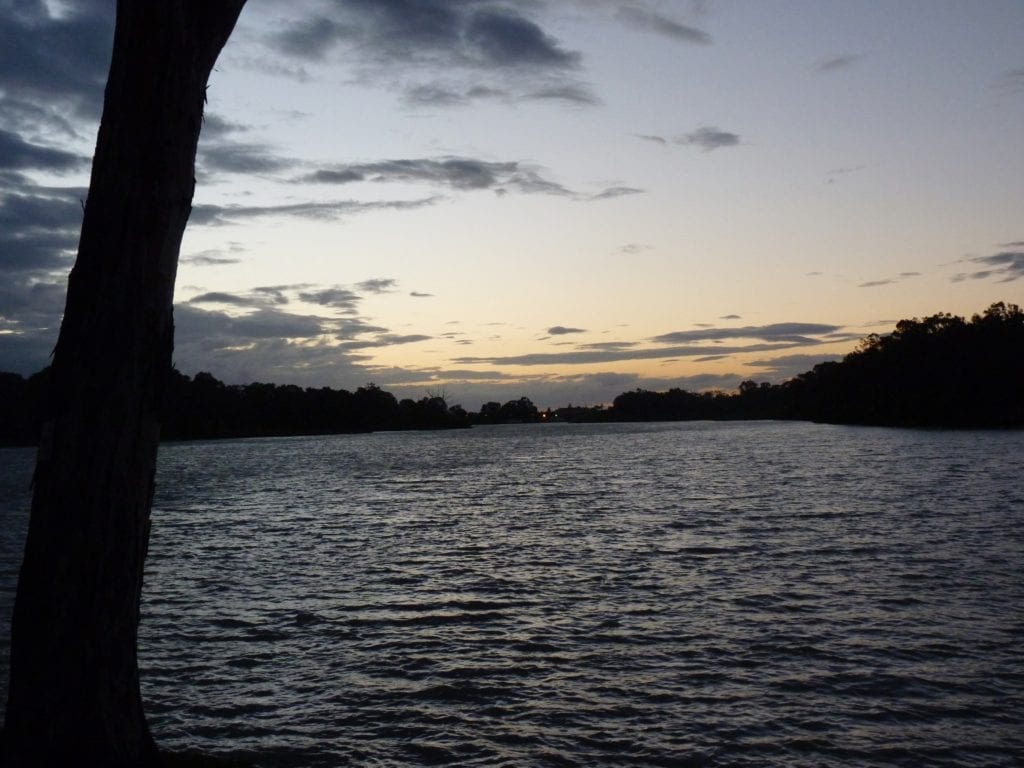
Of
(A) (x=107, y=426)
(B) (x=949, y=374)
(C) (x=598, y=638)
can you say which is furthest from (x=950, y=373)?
(A) (x=107, y=426)

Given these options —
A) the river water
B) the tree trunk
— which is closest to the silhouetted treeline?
the river water

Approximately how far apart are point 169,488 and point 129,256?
63.8m

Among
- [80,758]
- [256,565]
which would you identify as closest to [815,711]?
[80,758]

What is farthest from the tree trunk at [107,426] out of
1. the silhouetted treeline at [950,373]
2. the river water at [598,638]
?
the silhouetted treeline at [950,373]

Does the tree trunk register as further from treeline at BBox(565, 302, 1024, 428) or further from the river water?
treeline at BBox(565, 302, 1024, 428)

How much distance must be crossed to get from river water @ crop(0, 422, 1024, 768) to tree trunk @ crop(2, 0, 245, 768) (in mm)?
5629

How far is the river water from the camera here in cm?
1129

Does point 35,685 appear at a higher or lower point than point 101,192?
lower

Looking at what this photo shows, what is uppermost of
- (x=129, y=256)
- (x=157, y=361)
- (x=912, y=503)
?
(x=129, y=256)

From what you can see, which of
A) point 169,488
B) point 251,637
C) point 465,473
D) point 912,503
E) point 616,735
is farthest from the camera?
point 465,473

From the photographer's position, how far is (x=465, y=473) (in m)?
78.9

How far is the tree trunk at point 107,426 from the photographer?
5566mm

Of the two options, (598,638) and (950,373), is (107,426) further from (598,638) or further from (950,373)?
(950,373)

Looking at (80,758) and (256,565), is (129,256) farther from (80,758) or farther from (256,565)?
(256,565)
